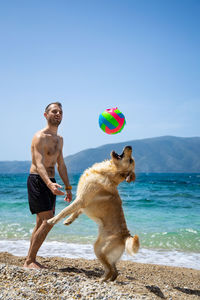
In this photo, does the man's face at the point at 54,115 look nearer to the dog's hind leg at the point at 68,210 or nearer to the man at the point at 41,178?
the man at the point at 41,178

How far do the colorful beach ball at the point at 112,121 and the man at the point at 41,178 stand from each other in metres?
0.68

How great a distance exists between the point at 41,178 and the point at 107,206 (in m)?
1.16

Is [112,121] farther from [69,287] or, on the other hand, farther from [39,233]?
[69,287]

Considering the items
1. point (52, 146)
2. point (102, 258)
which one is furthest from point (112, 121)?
point (102, 258)

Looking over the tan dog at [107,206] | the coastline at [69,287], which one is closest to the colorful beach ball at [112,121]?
the tan dog at [107,206]

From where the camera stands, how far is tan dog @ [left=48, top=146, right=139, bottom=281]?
3748 millimetres

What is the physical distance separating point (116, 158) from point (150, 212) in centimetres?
1029

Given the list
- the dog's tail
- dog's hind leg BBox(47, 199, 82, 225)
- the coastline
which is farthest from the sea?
the coastline

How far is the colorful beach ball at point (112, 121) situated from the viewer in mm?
4574

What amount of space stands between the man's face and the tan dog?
1114 millimetres

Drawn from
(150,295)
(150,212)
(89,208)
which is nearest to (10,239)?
(89,208)

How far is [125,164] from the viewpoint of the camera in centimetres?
383

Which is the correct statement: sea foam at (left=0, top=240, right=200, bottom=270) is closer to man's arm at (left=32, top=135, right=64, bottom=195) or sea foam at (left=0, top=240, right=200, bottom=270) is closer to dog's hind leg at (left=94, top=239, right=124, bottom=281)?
dog's hind leg at (left=94, top=239, right=124, bottom=281)

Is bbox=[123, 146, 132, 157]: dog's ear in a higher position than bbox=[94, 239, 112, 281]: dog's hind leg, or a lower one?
higher
